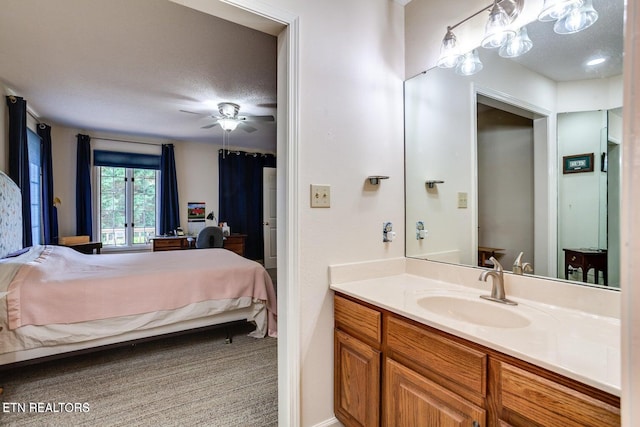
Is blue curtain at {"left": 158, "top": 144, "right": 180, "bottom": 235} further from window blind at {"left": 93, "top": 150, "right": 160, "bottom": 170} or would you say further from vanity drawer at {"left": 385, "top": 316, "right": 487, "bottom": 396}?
vanity drawer at {"left": 385, "top": 316, "right": 487, "bottom": 396}

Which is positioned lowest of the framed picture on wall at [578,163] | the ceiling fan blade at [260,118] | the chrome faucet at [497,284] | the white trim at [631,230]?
the chrome faucet at [497,284]

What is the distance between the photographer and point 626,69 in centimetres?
46

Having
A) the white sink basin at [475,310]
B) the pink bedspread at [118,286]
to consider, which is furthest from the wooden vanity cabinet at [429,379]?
the pink bedspread at [118,286]

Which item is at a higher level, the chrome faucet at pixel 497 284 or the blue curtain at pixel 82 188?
the blue curtain at pixel 82 188

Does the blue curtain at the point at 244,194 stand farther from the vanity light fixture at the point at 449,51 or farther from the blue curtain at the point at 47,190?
the vanity light fixture at the point at 449,51

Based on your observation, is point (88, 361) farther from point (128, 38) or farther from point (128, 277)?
point (128, 38)

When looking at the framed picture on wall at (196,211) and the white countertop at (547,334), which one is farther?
the framed picture on wall at (196,211)

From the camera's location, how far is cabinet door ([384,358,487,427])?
97cm

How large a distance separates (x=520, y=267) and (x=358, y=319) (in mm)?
777

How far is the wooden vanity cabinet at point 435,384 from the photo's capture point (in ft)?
2.48

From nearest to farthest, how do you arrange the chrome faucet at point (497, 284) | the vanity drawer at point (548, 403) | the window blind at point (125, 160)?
1. the vanity drawer at point (548, 403)
2. the chrome faucet at point (497, 284)
3. the window blind at point (125, 160)

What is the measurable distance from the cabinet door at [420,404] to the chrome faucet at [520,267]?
2.22 ft

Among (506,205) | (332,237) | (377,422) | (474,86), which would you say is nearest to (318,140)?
(332,237)

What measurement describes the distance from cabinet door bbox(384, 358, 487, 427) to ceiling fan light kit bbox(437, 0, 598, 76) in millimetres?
1496
